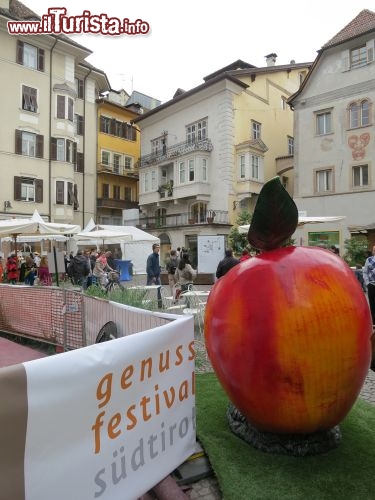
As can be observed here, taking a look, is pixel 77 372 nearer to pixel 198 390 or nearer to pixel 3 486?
pixel 3 486

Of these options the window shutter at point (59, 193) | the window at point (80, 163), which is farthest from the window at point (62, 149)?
the window at point (80, 163)

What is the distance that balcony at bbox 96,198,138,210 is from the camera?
1588 inches

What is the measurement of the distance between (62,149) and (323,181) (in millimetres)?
19263

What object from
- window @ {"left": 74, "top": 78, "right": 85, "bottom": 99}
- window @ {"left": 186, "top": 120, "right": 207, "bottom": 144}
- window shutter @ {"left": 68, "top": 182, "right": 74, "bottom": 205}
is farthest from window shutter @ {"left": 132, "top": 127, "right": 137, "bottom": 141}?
window shutter @ {"left": 68, "top": 182, "right": 74, "bottom": 205}

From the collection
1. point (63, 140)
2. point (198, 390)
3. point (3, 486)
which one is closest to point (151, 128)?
Answer: point (63, 140)

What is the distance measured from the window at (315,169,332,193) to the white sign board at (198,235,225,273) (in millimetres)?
9840

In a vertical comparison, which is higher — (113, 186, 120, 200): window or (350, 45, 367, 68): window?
(350, 45, 367, 68): window

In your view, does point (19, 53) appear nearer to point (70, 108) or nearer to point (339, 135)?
point (70, 108)

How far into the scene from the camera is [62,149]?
3250 cm

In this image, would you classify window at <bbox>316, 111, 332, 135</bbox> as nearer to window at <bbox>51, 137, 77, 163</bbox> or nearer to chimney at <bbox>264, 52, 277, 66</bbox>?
chimney at <bbox>264, 52, 277, 66</bbox>

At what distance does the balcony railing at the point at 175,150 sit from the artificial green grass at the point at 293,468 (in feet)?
103

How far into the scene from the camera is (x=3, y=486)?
6.46 ft

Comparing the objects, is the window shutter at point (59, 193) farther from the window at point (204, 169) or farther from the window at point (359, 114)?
the window at point (359, 114)

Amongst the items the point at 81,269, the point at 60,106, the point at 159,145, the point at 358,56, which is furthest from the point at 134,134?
the point at 81,269
